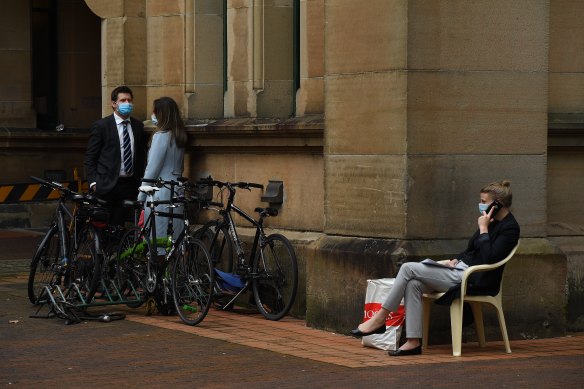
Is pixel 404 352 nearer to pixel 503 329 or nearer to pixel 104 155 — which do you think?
pixel 503 329

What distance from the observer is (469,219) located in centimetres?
1108

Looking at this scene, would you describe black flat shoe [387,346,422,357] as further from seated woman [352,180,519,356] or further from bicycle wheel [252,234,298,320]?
bicycle wheel [252,234,298,320]

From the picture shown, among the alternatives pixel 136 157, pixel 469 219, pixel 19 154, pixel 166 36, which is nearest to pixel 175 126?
pixel 136 157

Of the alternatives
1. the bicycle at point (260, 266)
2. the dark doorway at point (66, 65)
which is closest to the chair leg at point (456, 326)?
the bicycle at point (260, 266)

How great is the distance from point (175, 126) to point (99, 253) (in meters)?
1.93

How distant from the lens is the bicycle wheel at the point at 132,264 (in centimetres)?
1251

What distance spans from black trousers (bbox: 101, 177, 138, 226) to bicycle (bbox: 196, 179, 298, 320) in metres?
1.07

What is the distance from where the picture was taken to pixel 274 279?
12.1 meters

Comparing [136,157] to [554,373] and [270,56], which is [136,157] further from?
[554,373]

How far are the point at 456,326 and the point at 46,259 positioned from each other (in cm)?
411

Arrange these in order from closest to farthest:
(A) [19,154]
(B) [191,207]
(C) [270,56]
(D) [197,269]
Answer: (D) [197,269] → (C) [270,56] → (B) [191,207] → (A) [19,154]

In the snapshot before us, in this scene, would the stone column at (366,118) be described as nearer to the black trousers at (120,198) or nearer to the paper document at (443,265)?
the paper document at (443,265)

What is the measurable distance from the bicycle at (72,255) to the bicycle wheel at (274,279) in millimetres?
1340

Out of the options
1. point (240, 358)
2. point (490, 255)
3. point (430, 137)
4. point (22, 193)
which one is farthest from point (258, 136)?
point (22, 193)
